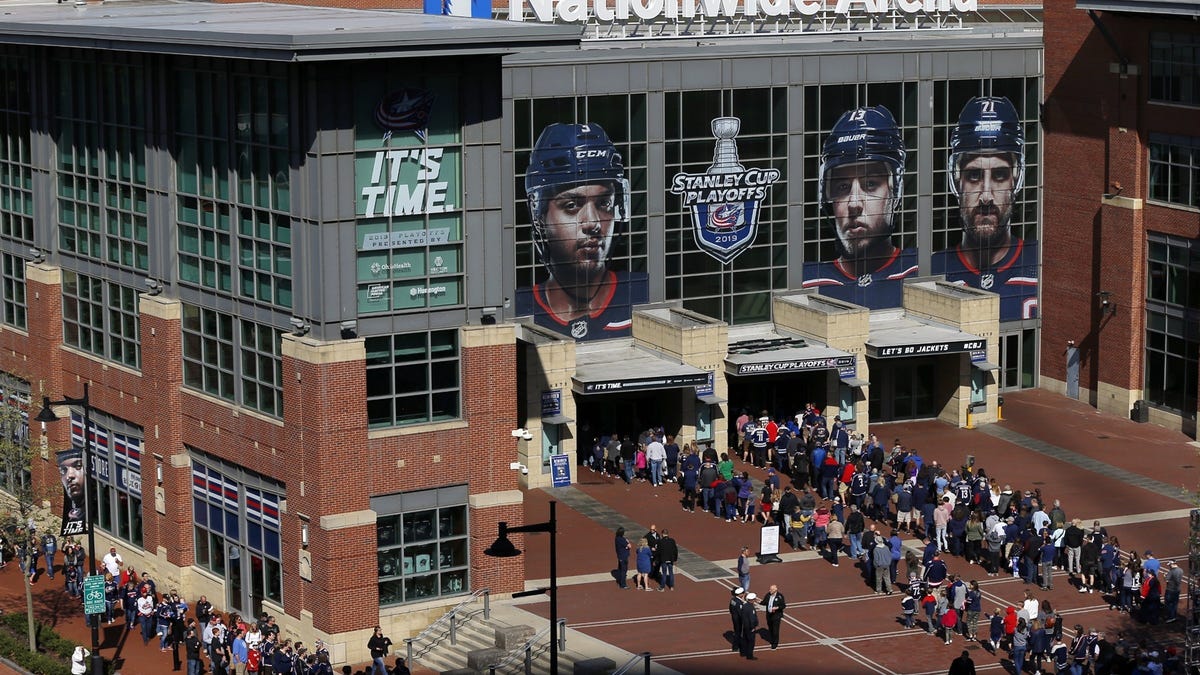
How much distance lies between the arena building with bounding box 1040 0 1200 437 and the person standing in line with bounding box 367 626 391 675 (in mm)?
31355

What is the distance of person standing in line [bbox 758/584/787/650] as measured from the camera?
48500 mm

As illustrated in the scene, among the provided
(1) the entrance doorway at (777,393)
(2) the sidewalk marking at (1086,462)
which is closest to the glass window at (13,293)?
(1) the entrance doorway at (777,393)

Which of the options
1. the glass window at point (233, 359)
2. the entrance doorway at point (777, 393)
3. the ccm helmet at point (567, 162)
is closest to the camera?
the glass window at point (233, 359)

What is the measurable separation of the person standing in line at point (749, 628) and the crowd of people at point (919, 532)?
3 centimetres

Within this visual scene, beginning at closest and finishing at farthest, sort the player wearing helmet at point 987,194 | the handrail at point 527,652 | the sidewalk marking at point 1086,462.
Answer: the handrail at point 527,652 < the sidewalk marking at point 1086,462 < the player wearing helmet at point 987,194

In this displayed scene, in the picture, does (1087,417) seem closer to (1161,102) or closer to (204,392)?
(1161,102)

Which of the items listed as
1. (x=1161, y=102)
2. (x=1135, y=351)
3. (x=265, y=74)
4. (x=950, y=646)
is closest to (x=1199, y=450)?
(x=1135, y=351)

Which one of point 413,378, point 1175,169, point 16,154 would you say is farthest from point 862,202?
point 16,154

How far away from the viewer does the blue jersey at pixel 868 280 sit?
71.0 meters

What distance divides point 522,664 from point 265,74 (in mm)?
14326

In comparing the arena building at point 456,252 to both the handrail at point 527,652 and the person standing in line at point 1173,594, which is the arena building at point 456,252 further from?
the person standing in line at point 1173,594

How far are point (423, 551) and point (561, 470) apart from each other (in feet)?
40.2

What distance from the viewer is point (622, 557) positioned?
174 feet

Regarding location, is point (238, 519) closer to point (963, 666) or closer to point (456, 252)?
point (456, 252)
